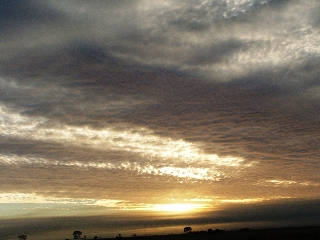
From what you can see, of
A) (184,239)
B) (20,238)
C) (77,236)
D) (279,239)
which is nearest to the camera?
(279,239)

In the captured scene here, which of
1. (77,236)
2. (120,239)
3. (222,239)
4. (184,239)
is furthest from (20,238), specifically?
(222,239)

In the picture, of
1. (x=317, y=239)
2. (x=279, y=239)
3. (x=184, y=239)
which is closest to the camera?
(x=317, y=239)

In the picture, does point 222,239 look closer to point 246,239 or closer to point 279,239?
point 246,239

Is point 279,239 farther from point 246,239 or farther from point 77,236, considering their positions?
point 77,236

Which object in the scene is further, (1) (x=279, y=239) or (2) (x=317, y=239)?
(1) (x=279, y=239)

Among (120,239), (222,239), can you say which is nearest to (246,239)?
(222,239)

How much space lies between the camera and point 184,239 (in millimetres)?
83688

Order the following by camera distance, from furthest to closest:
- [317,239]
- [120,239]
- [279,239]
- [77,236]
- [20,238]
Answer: [77,236] < [20,238] < [120,239] < [279,239] < [317,239]

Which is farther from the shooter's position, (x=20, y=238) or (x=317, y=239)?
(x=20, y=238)

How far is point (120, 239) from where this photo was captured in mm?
98000

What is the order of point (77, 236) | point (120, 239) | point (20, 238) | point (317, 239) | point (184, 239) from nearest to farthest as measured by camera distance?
point (317, 239)
point (184, 239)
point (120, 239)
point (20, 238)
point (77, 236)

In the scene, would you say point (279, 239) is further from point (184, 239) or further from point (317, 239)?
point (184, 239)

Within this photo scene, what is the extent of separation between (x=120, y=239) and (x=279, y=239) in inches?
1759

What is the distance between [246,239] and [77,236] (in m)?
75.1
